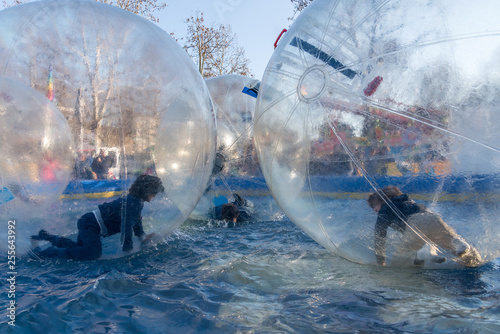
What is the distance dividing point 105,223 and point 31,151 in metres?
0.90

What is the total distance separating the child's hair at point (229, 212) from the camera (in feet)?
21.4

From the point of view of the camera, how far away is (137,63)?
3762mm

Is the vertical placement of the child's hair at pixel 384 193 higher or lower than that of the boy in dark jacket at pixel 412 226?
higher

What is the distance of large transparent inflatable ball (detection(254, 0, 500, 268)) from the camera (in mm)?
2852

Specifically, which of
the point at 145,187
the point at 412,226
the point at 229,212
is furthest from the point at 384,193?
the point at 229,212

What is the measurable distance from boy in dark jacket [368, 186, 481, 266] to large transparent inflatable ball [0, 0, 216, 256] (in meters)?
2.01

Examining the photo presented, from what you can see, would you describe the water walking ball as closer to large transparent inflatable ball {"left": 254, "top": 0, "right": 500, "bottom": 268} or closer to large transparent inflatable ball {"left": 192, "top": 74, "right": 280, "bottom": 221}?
large transparent inflatable ball {"left": 192, "top": 74, "right": 280, "bottom": 221}

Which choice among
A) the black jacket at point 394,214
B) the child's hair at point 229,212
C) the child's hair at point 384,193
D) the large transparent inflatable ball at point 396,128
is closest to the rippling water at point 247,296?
the large transparent inflatable ball at point 396,128

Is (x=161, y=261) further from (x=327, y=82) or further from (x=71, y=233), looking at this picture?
(x=327, y=82)

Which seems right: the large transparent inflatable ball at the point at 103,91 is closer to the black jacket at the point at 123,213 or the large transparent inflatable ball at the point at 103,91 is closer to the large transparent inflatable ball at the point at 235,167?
the black jacket at the point at 123,213

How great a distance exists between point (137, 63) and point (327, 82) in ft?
5.84

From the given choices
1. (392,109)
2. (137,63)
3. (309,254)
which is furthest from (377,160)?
(137,63)

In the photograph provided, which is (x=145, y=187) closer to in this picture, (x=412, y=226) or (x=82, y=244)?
(x=82, y=244)

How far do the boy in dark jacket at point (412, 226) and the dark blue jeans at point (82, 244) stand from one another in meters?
2.48
